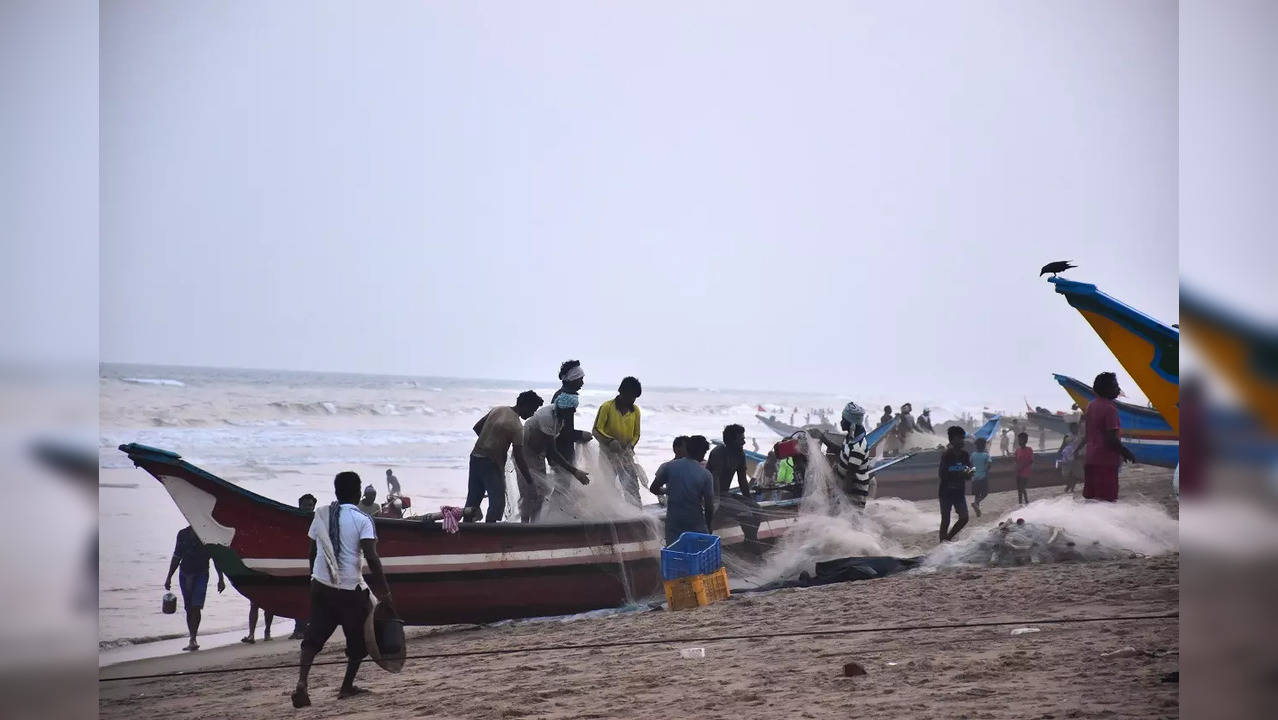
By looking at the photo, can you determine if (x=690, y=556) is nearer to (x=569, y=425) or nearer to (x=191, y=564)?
(x=569, y=425)

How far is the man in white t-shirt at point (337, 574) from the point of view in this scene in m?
4.86

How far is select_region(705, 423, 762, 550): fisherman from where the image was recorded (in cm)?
725

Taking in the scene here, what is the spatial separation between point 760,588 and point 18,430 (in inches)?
181

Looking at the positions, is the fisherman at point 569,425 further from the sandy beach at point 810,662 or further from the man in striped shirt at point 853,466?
the man in striped shirt at point 853,466

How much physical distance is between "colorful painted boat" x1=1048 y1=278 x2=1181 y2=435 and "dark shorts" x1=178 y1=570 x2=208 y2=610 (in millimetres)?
5284

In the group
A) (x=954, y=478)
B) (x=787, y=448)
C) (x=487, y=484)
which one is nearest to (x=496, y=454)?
(x=487, y=484)

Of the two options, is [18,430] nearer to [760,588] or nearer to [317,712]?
[317,712]

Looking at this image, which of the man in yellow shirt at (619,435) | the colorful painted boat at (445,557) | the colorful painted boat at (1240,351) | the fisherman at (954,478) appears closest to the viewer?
the colorful painted boat at (1240,351)

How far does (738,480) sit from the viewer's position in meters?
7.62

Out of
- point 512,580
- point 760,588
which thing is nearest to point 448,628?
point 512,580

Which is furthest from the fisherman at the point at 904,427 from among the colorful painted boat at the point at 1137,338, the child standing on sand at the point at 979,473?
the colorful painted boat at the point at 1137,338

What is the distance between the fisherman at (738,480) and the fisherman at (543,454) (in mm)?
1075

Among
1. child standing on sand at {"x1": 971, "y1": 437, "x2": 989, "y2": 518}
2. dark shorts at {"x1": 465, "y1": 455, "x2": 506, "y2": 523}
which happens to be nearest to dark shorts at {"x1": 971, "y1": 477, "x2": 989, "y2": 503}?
child standing on sand at {"x1": 971, "y1": 437, "x2": 989, "y2": 518}

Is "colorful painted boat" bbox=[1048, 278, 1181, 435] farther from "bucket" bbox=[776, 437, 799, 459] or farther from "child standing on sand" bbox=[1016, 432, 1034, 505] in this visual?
"child standing on sand" bbox=[1016, 432, 1034, 505]
